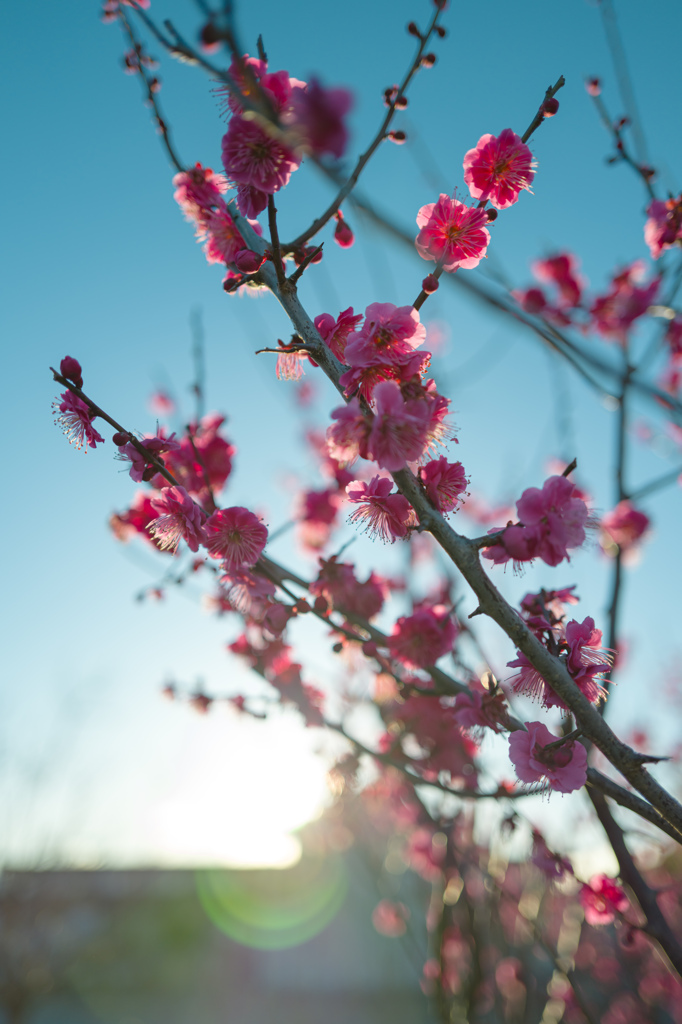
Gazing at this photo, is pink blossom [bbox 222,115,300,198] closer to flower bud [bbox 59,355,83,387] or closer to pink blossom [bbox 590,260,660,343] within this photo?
flower bud [bbox 59,355,83,387]

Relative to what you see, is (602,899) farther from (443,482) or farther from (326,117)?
(326,117)

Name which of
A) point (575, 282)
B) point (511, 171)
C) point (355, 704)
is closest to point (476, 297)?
point (511, 171)

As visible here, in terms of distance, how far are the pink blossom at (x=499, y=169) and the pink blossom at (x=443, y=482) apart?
32.1 inches

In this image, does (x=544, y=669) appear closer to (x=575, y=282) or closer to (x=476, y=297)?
(x=476, y=297)

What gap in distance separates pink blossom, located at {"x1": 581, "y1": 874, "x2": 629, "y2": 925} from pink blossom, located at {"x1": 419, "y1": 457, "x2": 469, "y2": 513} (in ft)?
6.27

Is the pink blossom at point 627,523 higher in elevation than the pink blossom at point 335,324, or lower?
higher

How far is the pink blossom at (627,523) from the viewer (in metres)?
3.68

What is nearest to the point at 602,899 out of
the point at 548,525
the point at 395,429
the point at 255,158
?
the point at 548,525

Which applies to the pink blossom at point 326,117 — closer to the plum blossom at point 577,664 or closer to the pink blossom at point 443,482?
the pink blossom at point 443,482

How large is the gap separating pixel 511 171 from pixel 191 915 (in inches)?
746

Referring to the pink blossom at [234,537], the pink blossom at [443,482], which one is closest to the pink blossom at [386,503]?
the pink blossom at [443,482]

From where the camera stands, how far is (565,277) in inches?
192

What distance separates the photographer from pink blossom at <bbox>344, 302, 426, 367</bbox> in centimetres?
118

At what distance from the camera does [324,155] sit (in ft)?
2.19
